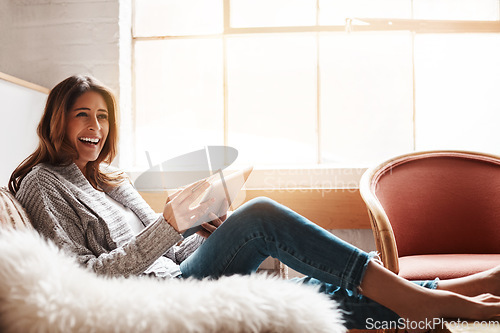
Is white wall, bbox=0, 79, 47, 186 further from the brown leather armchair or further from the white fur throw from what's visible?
the brown leather armchair

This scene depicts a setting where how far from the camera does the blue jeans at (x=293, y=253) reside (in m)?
1.23

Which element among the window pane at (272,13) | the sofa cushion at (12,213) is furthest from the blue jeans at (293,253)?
the window pane at (272,13)

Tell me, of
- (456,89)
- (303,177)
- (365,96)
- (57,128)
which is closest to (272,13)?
(365,96)

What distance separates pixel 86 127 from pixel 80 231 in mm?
374

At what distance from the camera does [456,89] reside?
104 inches

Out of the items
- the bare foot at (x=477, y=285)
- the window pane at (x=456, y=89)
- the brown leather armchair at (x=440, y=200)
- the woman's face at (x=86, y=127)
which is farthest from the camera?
the window pane at (x=456, y=89)

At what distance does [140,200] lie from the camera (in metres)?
1.71

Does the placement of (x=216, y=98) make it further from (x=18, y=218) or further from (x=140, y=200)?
(x=18, y=218)

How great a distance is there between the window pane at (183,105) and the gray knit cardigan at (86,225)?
1301 millimetres

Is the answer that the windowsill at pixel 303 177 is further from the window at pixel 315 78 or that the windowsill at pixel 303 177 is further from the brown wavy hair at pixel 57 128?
the brown wavy hair at pixel 57 128

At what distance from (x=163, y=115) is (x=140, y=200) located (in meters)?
1.13

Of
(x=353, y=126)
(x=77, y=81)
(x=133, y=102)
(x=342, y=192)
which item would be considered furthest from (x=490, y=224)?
(x=133, y=102)

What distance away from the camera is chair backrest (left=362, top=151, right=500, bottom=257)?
196cm

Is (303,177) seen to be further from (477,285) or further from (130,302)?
(130,302)
